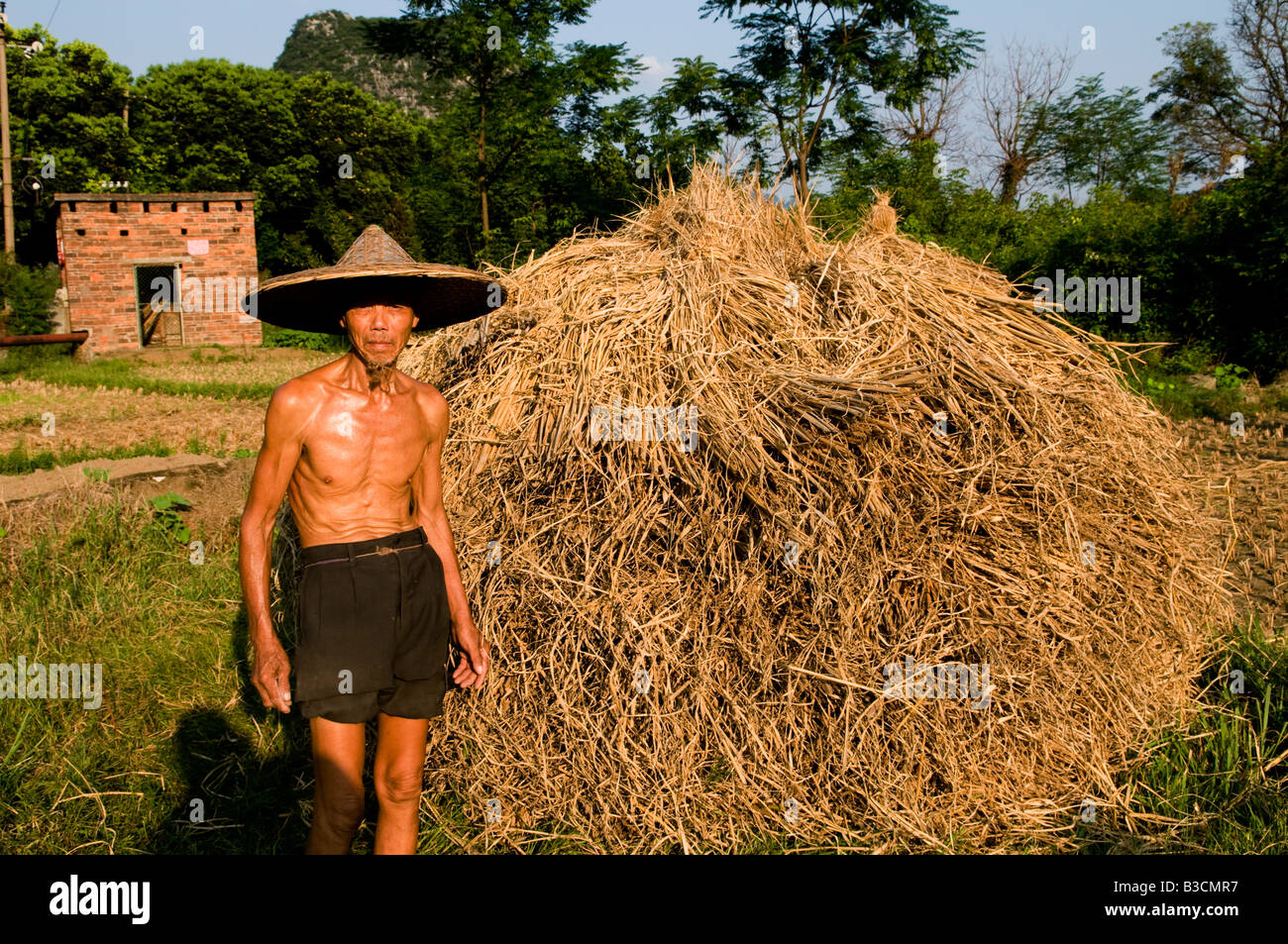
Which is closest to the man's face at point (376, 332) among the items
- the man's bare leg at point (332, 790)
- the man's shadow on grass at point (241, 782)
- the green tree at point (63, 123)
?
the man's bare leg at point (332, 790)

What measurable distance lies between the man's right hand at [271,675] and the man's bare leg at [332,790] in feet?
0.45

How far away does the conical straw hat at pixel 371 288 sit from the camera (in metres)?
2.99

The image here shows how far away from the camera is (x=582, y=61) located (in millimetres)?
17875

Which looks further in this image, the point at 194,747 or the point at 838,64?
the point at 838,64

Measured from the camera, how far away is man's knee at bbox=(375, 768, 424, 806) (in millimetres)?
3078

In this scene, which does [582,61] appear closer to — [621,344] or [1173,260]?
[1173,260]

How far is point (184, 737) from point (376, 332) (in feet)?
8.41

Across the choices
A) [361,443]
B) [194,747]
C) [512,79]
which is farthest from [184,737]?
[512,79]

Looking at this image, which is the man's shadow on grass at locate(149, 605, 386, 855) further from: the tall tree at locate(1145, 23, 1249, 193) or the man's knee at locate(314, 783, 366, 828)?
the tall tree at locate(1145, 23, 1249, 193)

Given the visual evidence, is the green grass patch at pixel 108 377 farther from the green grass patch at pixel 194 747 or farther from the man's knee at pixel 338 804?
the man's knee at pixel 338 804

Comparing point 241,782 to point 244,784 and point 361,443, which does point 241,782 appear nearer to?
point 244,784

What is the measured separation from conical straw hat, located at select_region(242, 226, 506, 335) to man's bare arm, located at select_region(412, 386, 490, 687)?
434 millimetres

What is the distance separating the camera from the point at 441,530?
326cm

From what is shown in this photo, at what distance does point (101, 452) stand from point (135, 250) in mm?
17411
